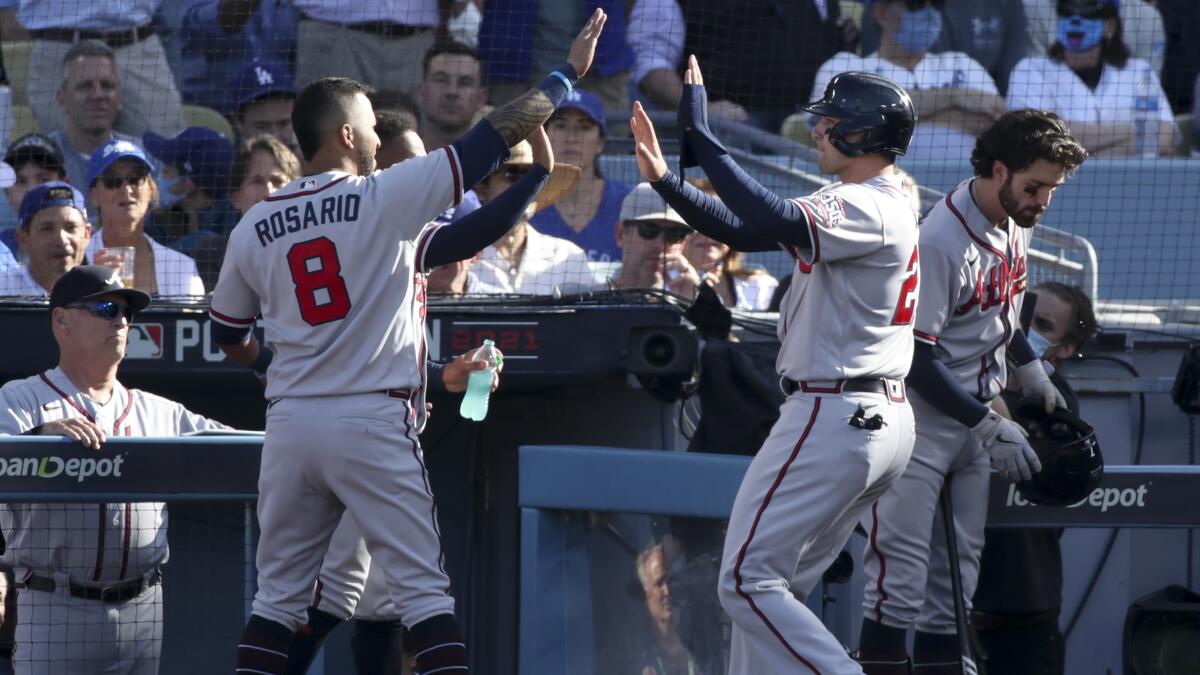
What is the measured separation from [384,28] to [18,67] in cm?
179

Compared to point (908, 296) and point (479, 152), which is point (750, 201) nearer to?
point (908, 296)

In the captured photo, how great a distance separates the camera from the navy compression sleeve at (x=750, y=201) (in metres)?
3.28

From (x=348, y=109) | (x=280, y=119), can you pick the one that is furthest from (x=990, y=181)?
(x=280, y=119)

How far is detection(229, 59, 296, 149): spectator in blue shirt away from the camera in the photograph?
6469mm

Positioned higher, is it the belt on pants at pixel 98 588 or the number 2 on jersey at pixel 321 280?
the number 2 on jersey at pixel 321 280

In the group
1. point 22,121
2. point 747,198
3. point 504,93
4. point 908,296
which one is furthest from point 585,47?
point 22,121

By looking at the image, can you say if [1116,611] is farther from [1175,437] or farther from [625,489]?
[625,489]

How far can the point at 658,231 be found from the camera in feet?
19.0

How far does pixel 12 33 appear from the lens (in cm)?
747

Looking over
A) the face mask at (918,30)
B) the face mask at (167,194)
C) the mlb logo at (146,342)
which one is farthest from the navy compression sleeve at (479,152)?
the face mask at (918,30)

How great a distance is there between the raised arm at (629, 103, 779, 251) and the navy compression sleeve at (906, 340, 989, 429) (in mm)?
495

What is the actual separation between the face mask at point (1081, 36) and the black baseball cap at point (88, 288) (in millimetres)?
5296

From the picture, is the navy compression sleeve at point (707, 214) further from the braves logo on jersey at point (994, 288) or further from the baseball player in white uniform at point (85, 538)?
the baseball player in white uniform at point (85, 538)

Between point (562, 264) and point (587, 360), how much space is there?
34.1 inches
